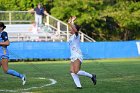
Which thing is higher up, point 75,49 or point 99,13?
point 99,13

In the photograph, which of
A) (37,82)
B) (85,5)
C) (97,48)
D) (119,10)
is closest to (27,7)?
(85,5)

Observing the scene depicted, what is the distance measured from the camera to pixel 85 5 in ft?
163

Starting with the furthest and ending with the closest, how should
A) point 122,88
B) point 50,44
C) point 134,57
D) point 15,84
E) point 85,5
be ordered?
point 85,5 < point 134,57 < point 50,44 < point 15,84 < point 122,88

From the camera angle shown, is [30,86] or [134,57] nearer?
[30,86]

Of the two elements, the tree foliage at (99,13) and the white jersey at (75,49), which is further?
the tree foliage at (99,13)

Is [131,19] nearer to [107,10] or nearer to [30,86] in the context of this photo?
[107,10]

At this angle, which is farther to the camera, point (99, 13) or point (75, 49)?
point (99, 13)

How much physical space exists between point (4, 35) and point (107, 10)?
37.4 meters

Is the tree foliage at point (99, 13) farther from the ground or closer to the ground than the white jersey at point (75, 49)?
farther from the ground

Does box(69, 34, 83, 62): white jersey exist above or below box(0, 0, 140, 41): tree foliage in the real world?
below

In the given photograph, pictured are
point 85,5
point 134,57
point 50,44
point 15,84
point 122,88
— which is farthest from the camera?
point 85,5

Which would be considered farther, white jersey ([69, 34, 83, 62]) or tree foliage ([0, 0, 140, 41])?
tree foliage ([0, 0, 140, 41])

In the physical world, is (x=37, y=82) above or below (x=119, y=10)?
below

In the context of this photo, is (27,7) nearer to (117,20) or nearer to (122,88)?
(117,20)
